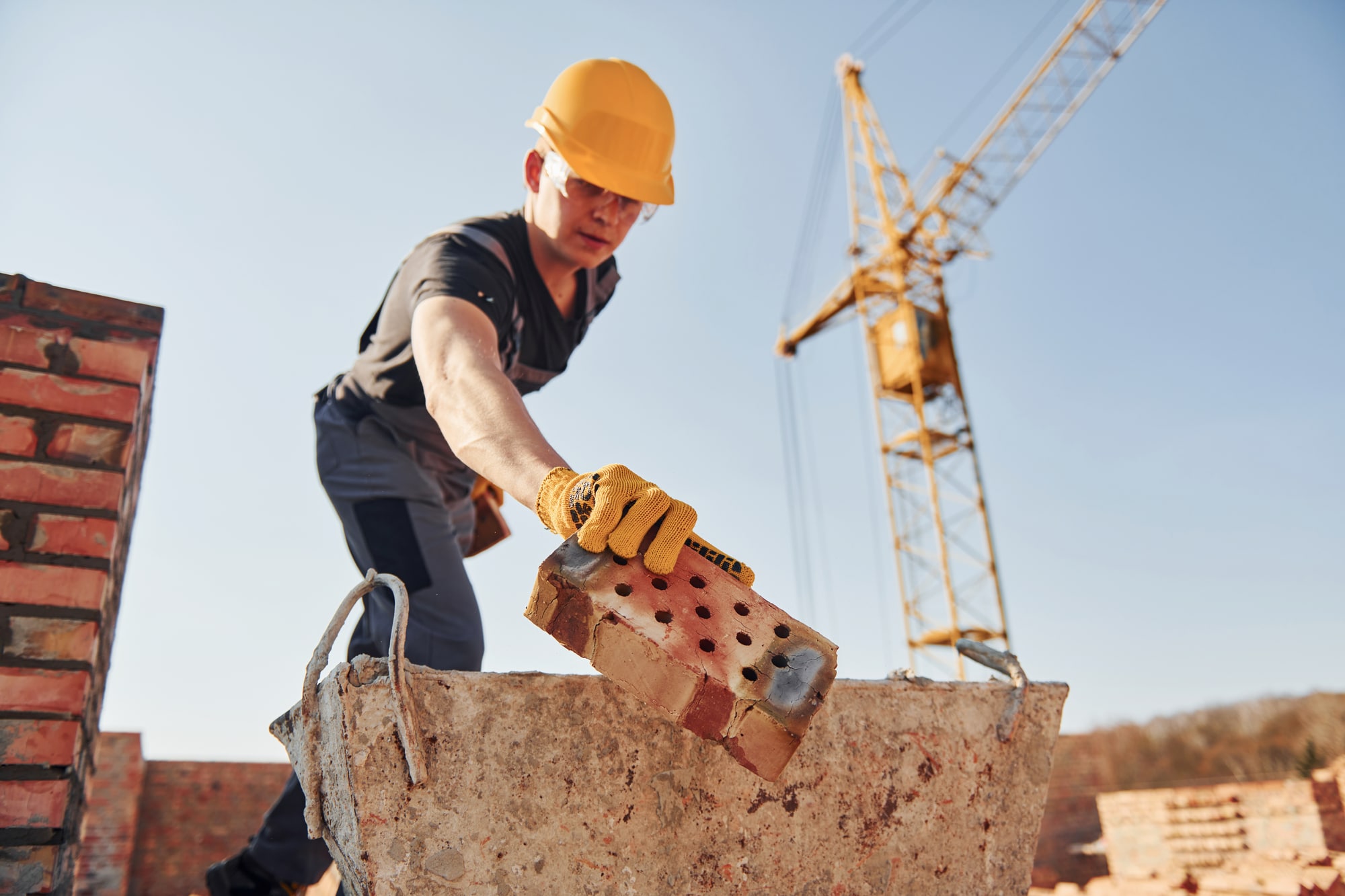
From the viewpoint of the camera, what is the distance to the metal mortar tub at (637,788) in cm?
106

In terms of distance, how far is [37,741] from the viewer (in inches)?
69.9

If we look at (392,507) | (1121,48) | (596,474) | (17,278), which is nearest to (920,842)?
(596,474)

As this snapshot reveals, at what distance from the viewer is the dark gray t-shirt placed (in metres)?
1.76

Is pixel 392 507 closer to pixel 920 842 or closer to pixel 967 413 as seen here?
pixel 920 842

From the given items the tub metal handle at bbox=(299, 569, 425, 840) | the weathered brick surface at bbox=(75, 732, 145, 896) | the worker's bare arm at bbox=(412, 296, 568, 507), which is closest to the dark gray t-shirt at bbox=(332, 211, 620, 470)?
the worker's bare arm at bbox=(412, 296, 568, 507)

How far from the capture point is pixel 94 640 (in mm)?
1901

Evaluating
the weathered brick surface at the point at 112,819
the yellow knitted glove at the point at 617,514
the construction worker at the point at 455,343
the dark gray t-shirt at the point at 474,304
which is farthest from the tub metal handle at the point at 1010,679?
the weathered brick surface at the point at 112,819

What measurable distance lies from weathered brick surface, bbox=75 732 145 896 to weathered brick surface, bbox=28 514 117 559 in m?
6.70

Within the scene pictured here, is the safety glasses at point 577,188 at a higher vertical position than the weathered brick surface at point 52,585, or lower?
higher

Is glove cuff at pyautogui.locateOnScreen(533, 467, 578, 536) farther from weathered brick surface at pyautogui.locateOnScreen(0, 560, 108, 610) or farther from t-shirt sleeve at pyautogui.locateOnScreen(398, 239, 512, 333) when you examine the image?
weathered brick surface at pyautogui.locateOnScreen(0, 560, 108, 610)

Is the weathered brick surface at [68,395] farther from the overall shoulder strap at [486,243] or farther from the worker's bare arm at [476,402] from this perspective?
the worker's bare arm at [476,402]

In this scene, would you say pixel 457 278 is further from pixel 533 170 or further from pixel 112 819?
pixel 112 819

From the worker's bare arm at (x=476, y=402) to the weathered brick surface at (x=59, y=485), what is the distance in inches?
36.7

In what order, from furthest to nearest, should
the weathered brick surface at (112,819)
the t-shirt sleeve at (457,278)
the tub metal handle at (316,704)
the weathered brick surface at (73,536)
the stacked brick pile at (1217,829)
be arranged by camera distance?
1. the weathered brick surface at (112,819)
2. the stacked brick pile at (1217,829)
3. the weathered brick surface at (73,536)
4. the t-shirt sleeve at (457,278)
5. the tub metal handle at (316,704)
